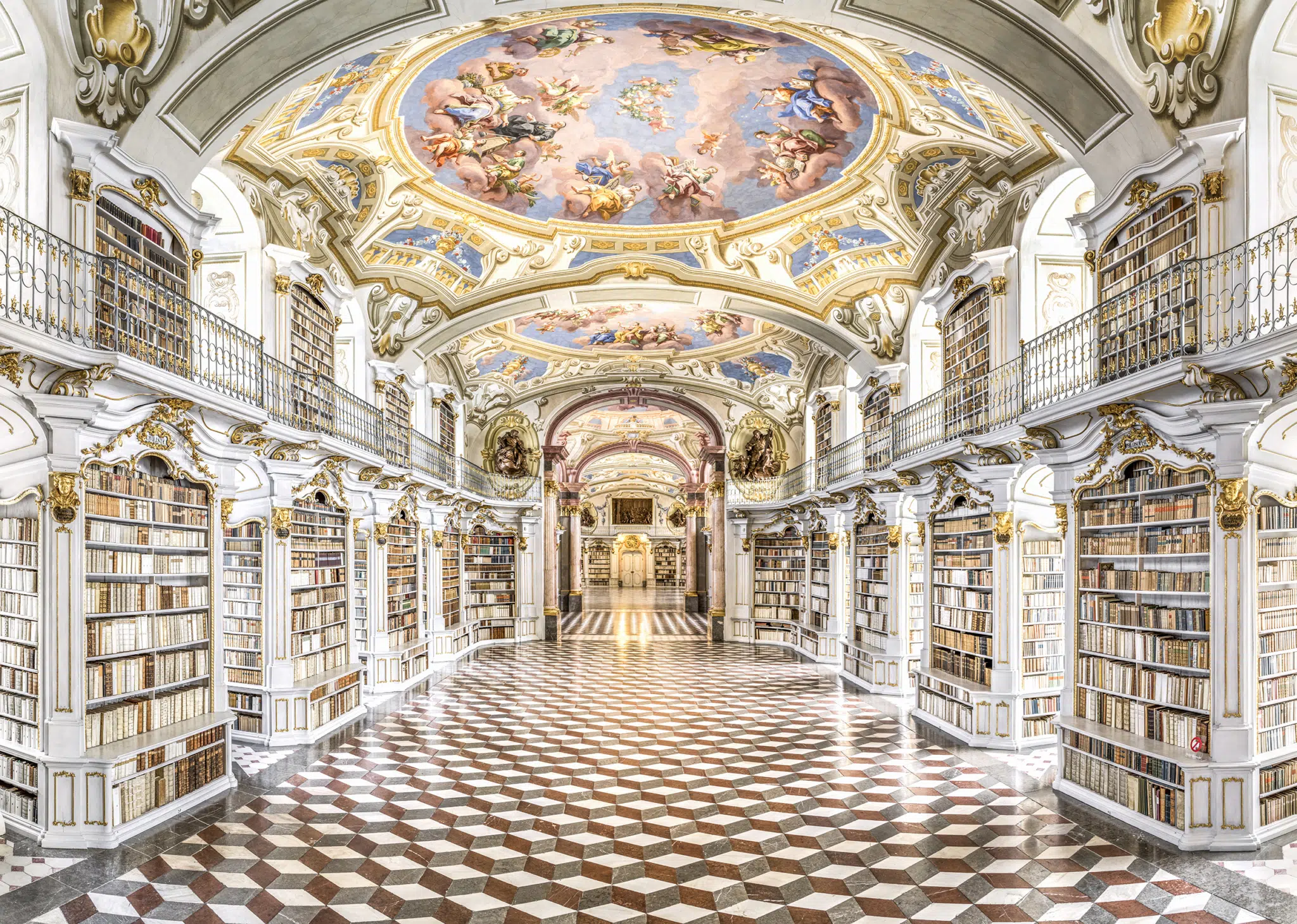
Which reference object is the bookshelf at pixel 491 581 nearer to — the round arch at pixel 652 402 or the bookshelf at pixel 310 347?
the round arch at pixel 652 402

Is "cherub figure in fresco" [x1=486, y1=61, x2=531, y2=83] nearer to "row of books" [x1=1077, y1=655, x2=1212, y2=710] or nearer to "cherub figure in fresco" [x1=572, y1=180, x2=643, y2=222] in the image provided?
"cherub figure in fresco" [x1=572, y1=180, x2=643, y2=222]

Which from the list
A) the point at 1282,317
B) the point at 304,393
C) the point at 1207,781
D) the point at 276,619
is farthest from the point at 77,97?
the point at 1207,781

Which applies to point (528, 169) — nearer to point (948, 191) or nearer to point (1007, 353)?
point (948, 191)

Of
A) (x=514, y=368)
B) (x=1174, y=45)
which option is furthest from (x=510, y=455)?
(x=1174, y=45)

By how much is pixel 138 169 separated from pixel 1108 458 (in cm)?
857

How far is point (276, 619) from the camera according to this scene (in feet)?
34.1

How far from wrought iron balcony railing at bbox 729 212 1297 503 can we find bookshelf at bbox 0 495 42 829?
8509 millimetres

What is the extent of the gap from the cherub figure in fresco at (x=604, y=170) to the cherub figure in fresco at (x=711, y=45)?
2646mm

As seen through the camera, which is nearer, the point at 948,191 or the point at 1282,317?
the point at 1282,317

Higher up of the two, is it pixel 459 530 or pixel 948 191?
pixel 948 191

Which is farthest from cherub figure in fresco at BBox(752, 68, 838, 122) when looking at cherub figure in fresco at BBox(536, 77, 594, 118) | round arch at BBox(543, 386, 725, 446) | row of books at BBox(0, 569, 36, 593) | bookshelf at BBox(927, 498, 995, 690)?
round arch at BBox(543, 386, 725, 446)

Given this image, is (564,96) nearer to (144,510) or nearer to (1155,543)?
(144,510)

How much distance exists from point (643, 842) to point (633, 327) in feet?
45.3

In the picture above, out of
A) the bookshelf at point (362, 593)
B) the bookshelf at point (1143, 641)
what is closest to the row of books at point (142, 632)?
the bookshelf at point (362, 593)
